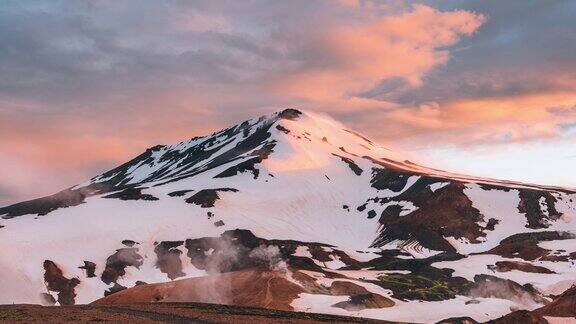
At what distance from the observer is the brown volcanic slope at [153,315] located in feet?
225

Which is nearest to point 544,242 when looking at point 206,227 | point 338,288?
point 338,288

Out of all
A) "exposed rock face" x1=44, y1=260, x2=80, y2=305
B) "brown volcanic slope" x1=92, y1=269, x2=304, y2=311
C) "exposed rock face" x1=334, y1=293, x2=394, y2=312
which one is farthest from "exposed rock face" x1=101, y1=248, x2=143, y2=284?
"exposed rock face" x1=334, y1=293, x2=394, y2=312

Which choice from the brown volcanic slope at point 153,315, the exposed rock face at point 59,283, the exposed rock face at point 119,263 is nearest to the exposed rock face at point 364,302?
the brown volcanic slope at point 153,315

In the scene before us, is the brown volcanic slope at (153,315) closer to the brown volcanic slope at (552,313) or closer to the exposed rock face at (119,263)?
the brown volcanic slope at (552,313)

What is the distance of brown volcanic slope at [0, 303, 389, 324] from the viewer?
225ft

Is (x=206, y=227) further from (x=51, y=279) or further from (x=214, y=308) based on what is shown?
(x=214, y=308)

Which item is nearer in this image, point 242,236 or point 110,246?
point 110,246

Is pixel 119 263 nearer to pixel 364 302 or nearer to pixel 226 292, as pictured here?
pixel 226 292

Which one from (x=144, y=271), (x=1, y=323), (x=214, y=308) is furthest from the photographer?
(x=144, y=271)

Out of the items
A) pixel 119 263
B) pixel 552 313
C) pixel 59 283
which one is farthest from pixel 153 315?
pixel 119 263

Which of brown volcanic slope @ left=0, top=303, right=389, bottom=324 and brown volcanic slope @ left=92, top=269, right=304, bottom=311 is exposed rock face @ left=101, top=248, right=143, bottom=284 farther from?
brown volcanic slope @ left=0, top=303, right=389, bottom=324

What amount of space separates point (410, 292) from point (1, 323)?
77032 millimetres

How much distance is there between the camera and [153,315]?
7612cm

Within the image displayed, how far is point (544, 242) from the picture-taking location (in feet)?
543
